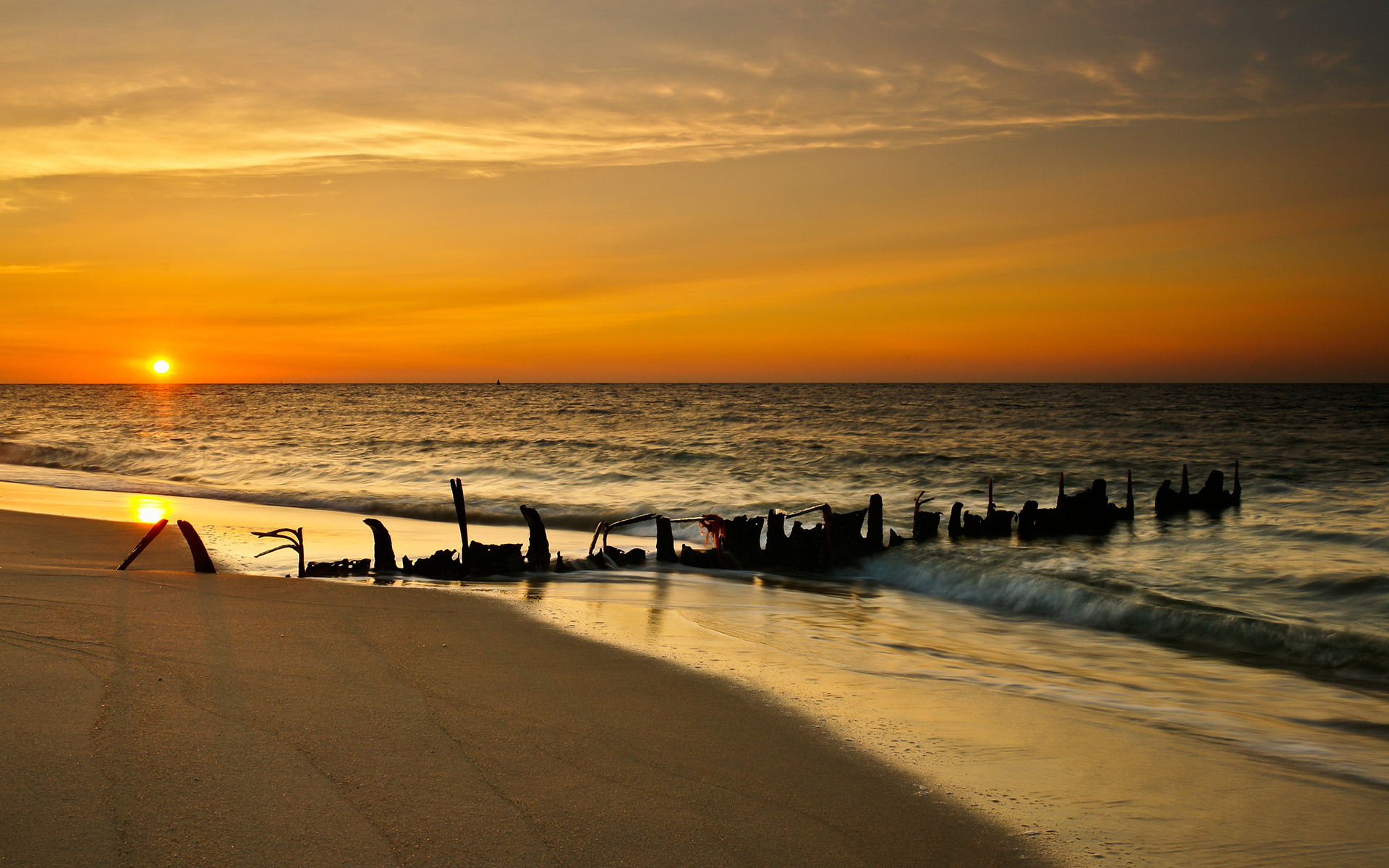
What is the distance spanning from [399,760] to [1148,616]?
9054 mm

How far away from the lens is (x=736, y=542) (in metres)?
12.1

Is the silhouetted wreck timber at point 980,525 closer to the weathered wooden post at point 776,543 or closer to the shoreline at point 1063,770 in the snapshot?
the weathered wooden post at point 776,543

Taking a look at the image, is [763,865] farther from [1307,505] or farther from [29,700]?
[1307,505]

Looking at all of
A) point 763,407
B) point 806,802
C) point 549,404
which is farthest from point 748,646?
point 549,404

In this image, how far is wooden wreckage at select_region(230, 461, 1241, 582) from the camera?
A: 9.95 meters

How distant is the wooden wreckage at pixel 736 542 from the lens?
9.95m

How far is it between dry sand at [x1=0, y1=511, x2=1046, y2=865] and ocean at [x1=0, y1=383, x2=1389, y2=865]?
0.62m

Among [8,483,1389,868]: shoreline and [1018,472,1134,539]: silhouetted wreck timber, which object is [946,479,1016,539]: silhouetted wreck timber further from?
[8,483,1389,868]: shoreline

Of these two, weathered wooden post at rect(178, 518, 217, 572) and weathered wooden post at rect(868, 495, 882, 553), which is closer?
weathered wooden post at rect(178, 518, 217, 572)

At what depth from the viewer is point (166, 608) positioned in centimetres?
630

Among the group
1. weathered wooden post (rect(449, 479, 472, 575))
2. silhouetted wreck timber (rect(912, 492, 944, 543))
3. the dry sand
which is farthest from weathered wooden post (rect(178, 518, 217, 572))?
silhouetted wreck timber (rect(912, 492, 944, 543))

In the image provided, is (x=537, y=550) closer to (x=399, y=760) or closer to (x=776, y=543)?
(x=776, y=543)

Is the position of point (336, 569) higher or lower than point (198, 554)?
lower

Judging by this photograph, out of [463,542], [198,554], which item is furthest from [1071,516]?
[198,554]
